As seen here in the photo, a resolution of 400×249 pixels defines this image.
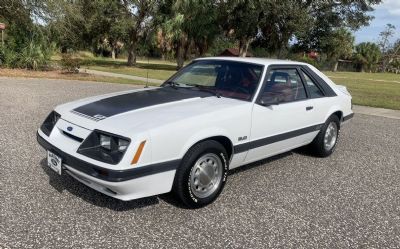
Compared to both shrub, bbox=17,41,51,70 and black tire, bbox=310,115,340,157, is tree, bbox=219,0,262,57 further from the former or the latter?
black tire, bbox=310,115,340,157

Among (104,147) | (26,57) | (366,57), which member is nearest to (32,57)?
(26,57)

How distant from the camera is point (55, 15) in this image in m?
19.2

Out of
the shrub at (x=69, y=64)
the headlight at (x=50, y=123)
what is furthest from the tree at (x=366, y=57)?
the headlight at (x=50, y=123)

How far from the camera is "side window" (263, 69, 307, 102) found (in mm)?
4598

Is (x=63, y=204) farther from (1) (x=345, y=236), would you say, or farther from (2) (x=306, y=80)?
(2) (x=306, y=80)

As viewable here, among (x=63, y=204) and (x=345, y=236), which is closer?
(x=345, y=236)

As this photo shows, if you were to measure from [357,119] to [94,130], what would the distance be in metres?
8.25

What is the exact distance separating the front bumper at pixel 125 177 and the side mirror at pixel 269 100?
55.2 inches

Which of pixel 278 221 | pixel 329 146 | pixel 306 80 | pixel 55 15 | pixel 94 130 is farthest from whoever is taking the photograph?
pixel 55 15

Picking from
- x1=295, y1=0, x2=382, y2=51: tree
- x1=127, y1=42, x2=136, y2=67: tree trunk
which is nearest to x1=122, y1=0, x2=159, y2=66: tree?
x1=127, y1=42, x2=136, y2=67: tree trunk

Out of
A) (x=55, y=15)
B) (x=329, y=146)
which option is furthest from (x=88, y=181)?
(x=55, y=15)

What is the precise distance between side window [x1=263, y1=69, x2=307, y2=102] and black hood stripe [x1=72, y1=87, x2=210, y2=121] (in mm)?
784

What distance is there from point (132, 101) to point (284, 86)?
6.47 feet

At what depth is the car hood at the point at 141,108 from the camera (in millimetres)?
3406
